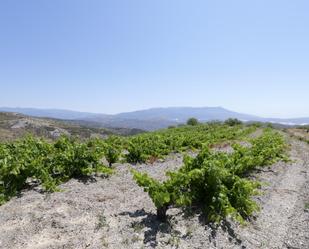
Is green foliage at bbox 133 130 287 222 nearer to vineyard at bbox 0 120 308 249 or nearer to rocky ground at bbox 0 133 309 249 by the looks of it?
vineyard at bbox 0 120 308 249

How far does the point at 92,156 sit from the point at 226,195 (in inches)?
226

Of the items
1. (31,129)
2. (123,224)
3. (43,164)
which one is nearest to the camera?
(123,224)

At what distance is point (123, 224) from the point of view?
7.35 m

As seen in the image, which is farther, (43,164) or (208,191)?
(43,164)

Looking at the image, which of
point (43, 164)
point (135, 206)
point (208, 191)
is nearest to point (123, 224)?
point (135, 206)

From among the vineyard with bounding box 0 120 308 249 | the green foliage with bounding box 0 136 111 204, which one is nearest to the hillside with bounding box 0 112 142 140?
the green foliage with bounding box 0 136 111 204

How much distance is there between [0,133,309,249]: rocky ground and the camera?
260 inches

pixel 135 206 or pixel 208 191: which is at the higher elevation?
pixel 208 191

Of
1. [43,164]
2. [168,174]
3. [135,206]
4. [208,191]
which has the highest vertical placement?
[168,174]

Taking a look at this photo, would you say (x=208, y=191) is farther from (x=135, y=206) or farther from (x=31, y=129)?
(x=31, y=129)

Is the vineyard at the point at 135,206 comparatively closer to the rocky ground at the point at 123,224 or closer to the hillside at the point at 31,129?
the rocky ground at the point at 123,224

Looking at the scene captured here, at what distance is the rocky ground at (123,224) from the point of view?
6594 mm

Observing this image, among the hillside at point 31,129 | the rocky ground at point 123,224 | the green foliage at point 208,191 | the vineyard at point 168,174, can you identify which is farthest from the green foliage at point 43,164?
the hillside at point 31,129

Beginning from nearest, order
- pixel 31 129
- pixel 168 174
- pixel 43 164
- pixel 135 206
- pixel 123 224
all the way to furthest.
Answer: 1. pixel 123 224
2. pixel 168 174
3. pixel 135 206
4. pixel 43 164
5. pixel 31 129
